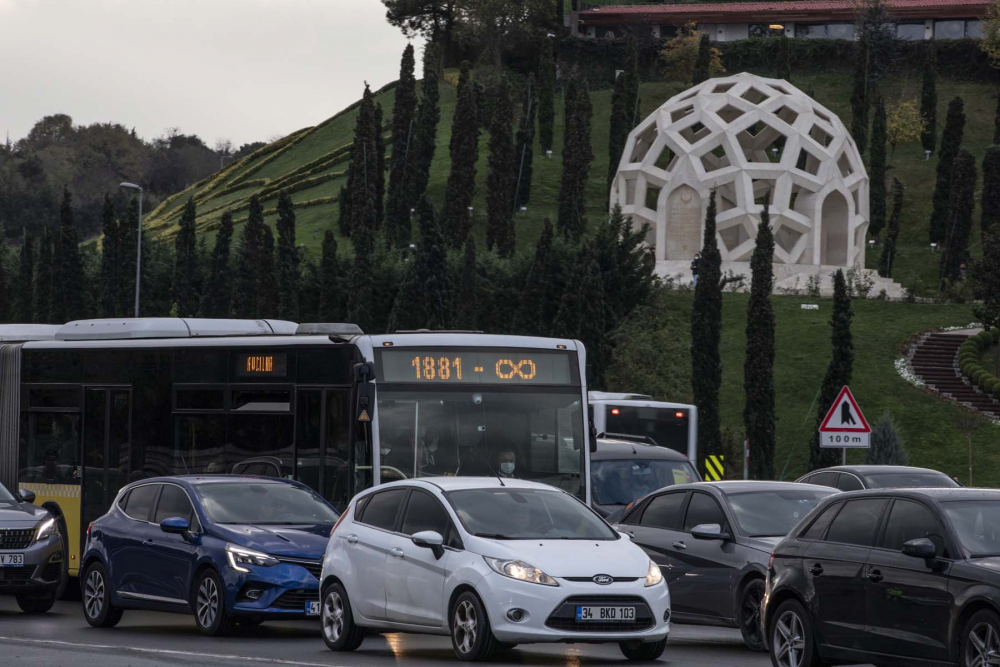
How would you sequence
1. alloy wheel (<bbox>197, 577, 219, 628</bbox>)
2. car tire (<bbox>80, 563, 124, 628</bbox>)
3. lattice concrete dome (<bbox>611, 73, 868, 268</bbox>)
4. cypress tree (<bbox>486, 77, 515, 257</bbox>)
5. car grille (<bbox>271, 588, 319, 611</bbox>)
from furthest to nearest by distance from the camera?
cypress tree (<bbox>486, 77, 515, 257</bbox>)
lattice concrete dome (<bbox>611, 73, 868, 268</bbox>)
car tire (<bbox>80, 563, 124, 628</bbox>)
alloy wheel (<bbox>197, 577, 219, 628</bbox>)
car grille (<bbox>271, 588, 319, 611</bbox>)

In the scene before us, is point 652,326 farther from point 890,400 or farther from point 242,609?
point 242,609

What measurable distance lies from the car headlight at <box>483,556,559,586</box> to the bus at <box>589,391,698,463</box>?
686 inches

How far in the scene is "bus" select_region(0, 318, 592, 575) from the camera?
16.0 meters

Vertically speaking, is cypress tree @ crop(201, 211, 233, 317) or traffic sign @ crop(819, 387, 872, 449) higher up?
cypress tree @ crop(201, 211, 233, 317)

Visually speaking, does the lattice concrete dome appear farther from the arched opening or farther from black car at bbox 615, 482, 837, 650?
black car at bbox 615, 482, 837, 650

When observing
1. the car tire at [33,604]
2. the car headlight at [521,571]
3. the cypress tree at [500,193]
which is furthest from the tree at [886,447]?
the cypress tree at [500,193]

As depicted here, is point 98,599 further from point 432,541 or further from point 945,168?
point 945,168

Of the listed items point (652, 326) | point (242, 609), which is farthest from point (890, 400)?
point (242, 609)

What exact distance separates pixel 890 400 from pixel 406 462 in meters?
36.4

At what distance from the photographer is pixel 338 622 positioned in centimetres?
1305

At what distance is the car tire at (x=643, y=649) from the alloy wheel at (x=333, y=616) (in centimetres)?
264

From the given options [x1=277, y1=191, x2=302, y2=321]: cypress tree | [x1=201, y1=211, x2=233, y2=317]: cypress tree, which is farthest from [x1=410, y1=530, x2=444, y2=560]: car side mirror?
[x1=201, y1=211, x2=233, y2=317]: cypress tree

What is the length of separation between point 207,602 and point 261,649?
139 centimetres

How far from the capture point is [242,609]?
1391 cm
